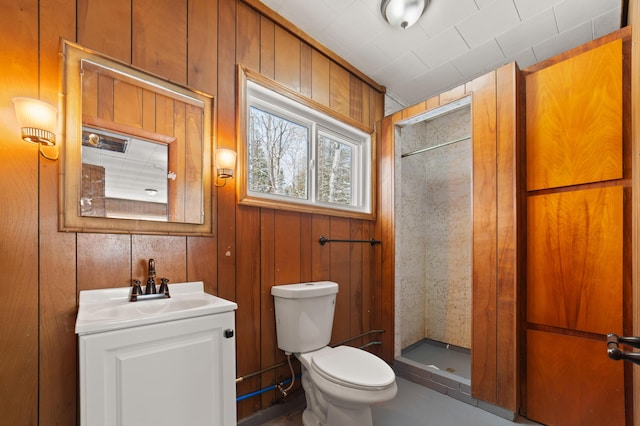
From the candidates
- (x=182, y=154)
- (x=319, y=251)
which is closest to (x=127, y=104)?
(x=182, y=154)

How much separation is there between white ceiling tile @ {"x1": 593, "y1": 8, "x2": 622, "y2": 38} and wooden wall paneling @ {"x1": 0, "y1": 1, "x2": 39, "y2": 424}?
305 cm

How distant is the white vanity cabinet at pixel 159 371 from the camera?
2.84ft

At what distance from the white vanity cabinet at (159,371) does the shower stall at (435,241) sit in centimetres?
173

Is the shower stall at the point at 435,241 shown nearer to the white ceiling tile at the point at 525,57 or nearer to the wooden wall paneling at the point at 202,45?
the white ceiling tile at the point at 525,57

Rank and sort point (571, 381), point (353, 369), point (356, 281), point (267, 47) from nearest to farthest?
point (353, 369), point (571, 381), point (267, 47), point (356, 281)

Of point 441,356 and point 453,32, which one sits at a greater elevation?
point 453,32

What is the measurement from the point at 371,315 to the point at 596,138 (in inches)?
75.4

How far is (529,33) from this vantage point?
6.57 feet

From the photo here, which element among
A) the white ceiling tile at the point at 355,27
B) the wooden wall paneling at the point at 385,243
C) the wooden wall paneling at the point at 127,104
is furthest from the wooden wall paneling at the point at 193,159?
the wooden wall paneling at the point at 385,243

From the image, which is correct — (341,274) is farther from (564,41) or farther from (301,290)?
(564,41)

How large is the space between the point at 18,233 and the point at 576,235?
2.64 metres

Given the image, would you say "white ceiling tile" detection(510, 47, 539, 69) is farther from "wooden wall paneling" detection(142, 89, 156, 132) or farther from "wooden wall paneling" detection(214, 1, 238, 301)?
"wooden wall paneling" detection(142, 89, 156, 132)

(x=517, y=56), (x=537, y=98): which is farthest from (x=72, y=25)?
(x=517, y=56)

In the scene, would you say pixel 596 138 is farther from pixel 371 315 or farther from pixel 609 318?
pixel 371 315
